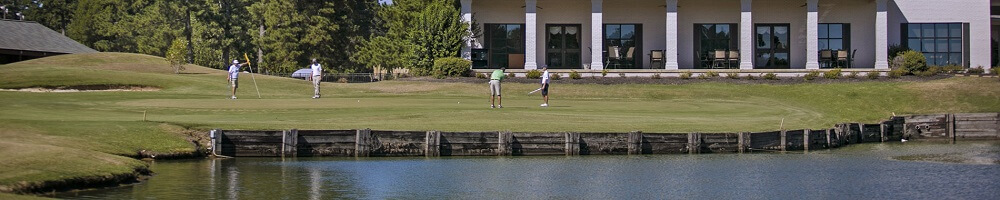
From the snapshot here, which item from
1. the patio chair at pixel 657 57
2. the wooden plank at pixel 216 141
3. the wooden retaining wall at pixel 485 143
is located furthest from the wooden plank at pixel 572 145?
the patio chair at pixel 657 57

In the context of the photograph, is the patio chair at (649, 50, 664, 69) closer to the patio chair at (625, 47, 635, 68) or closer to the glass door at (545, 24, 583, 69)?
the patio chair at (625, 47, 635, 68)

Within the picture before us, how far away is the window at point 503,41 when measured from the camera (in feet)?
237

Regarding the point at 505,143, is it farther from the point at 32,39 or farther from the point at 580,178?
the point at 32,39

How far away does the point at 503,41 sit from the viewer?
238ft

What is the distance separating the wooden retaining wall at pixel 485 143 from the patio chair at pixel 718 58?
99.1ft

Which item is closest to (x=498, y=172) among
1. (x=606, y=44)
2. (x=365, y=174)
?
(x=365, y=174)

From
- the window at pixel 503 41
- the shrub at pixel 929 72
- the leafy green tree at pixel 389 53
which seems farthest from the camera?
the window at pixel 503 41

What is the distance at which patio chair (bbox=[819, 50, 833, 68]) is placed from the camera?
70750 millimetres

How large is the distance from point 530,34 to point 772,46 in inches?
592

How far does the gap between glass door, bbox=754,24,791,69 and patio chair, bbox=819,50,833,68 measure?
2206 millimetres

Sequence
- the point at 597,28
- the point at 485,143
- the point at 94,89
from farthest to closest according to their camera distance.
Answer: the point at 597,28
the point at 94,89
the point at 485,143

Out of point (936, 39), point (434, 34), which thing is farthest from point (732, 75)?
point (936, 39)

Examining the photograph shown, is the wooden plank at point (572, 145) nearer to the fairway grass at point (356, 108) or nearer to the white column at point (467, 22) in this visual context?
the fairway grass at point (356, 108)

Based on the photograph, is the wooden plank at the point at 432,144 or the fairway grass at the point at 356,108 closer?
the fairway grass at the point at 356,108
